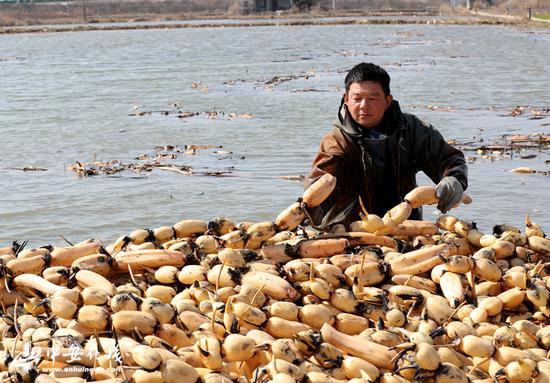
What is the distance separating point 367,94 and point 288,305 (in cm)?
216

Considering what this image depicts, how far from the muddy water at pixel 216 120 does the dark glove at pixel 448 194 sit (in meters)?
4.63

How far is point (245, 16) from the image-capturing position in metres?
81.1

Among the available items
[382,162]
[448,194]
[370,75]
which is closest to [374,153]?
[382,162]

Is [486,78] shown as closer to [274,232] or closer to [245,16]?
[274,232]

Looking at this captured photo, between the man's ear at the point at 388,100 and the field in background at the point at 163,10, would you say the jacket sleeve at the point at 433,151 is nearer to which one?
the man's ear at the point at 388,100

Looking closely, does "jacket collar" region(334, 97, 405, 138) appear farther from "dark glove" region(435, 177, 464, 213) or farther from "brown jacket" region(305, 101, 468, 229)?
"dark glove" region(435, 177, 464, 213)

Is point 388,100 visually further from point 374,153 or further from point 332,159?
point 332,159

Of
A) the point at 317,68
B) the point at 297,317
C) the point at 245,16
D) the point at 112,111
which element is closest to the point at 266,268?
the point at 297,317

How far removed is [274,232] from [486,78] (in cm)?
2091

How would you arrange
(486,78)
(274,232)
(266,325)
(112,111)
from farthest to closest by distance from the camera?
(486,78), (112,111), (274,232), (266,325)

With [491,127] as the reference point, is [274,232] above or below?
above

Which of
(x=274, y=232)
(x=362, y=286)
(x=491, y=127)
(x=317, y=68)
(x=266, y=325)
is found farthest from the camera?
(x=317, y=68)

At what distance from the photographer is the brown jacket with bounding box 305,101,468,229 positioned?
544cm

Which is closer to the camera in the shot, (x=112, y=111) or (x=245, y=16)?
(x=112, y=111)
